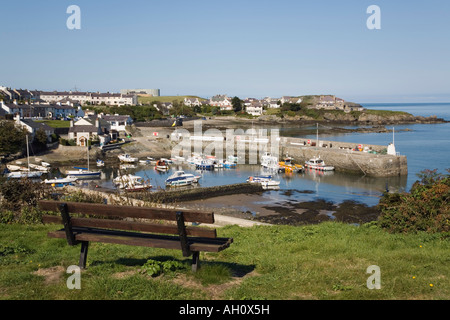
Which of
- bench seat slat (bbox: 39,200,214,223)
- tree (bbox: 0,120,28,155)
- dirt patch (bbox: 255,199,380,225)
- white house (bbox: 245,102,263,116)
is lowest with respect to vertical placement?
dirt patch (bbox: 255,199,380,225)

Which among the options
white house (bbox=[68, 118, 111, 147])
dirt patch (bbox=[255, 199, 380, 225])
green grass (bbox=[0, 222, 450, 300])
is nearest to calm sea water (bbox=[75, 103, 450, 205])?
dirt patch (bbox=[255, 199, 380, 225])

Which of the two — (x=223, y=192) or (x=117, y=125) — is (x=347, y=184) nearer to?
(x=223, y=192)

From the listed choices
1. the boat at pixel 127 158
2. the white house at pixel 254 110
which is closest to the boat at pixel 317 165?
the boat at pixel 127 158

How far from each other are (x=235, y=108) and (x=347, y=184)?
10655 centimetres

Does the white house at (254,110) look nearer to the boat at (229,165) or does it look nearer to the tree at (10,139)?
the boat at (229,165)

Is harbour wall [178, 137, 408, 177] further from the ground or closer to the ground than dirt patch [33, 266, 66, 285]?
closer to the ground

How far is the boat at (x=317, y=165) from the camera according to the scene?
44.1 m

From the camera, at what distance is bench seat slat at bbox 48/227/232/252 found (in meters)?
5.61

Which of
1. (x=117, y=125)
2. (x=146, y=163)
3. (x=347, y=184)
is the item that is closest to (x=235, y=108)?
(x=117, y=125)

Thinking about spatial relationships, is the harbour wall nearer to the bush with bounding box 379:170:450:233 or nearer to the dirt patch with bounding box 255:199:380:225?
the dirt patch with bounding box 255:199:380:225

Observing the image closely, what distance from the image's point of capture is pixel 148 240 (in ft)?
19.0

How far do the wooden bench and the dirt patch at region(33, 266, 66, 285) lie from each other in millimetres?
327
